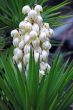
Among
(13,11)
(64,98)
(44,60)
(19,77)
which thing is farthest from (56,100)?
(13,11)

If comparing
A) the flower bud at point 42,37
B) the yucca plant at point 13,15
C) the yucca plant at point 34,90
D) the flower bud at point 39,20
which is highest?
the yucca plant at point 13,15

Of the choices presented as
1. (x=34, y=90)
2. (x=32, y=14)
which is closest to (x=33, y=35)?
(x=32, y=14)

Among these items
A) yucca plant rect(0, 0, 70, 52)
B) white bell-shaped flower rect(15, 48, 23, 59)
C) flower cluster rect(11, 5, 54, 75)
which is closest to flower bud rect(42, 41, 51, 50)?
flower cluster rect(11, 5, 54, 75)

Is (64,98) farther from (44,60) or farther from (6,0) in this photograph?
(6,0)

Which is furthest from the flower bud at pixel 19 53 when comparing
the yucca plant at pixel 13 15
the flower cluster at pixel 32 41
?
the yucca plant at pixel 13 15

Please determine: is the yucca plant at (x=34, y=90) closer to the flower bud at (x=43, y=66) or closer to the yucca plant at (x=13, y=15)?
the flower bud at (x=43, y=66)

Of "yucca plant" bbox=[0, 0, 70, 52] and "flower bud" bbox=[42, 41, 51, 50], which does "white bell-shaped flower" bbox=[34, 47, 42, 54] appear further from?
"yucca plant" bbox=[0, 0, 70, 52]

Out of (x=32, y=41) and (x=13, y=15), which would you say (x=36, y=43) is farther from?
(x=13, y=15)
